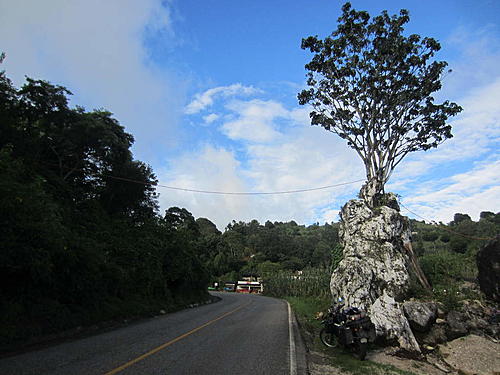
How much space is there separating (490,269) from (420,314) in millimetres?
5083

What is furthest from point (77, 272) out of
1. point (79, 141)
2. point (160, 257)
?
point (79, 141)

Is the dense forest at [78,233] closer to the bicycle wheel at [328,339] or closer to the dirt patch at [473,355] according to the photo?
the dirt patch at [473,355]

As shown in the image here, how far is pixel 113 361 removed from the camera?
6805mm

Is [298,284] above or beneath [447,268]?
beneath

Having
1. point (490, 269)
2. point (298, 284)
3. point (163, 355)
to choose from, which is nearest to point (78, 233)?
point (163, 355)

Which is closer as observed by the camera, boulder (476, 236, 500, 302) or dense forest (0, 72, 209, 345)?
dense forest (0, 72, 209, 345)

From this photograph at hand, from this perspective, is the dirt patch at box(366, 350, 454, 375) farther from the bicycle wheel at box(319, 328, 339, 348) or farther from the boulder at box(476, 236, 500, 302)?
the boulder at box(476, 236, 500, 302)

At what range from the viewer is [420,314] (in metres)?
13.6

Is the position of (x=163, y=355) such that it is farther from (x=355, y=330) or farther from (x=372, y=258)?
(x=372, y=258)

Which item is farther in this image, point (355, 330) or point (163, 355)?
point (355, 330)

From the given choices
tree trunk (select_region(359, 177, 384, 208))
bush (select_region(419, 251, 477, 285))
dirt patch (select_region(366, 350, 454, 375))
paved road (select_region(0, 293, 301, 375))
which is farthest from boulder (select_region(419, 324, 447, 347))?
tree trunk (select_region(359, 177, 384, 208))

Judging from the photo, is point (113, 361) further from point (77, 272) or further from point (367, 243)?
point (367, 243)

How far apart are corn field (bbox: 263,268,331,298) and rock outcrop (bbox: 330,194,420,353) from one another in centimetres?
2064

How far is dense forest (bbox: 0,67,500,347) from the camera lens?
Answer: 9062mm
